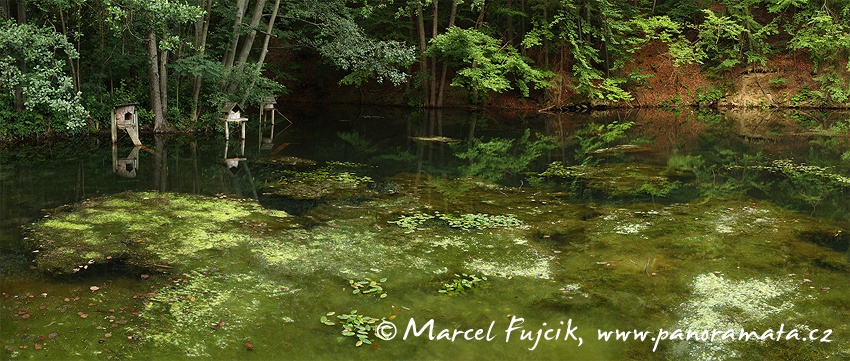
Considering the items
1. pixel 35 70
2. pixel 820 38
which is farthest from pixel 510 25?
pixel 35 70

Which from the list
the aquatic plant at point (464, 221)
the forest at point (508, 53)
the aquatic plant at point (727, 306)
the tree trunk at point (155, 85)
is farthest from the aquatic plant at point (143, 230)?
the forest at point (508, 53)

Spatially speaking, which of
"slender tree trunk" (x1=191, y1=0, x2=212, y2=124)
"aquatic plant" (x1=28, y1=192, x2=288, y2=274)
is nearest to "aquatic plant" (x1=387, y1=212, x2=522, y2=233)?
"aquatic plant" (x1=28, y1=192, x2=288, y2=274)

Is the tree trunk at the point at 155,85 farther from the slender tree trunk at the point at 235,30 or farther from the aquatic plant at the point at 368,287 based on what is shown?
the aquatic plant at the point at 368,287

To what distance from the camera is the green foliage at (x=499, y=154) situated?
14.2 metres

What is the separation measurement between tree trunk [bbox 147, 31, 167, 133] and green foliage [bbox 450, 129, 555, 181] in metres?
8.67

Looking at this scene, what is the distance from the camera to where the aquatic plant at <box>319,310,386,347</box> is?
5.36 m

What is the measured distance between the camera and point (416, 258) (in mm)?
7562

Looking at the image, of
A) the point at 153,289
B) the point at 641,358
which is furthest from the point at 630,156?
the point at 153,289

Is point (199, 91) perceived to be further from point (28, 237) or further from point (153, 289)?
point (153, 289)

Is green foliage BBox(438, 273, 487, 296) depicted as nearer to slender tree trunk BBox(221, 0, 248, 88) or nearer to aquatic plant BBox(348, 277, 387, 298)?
aquatic plant BBox(348, 277, 387, 298)

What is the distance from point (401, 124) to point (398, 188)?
12742mm

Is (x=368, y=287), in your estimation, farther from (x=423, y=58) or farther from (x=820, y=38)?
(x=820, y=38)

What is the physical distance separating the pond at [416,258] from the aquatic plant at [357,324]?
0.08 ft

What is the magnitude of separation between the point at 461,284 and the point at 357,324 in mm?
1492
